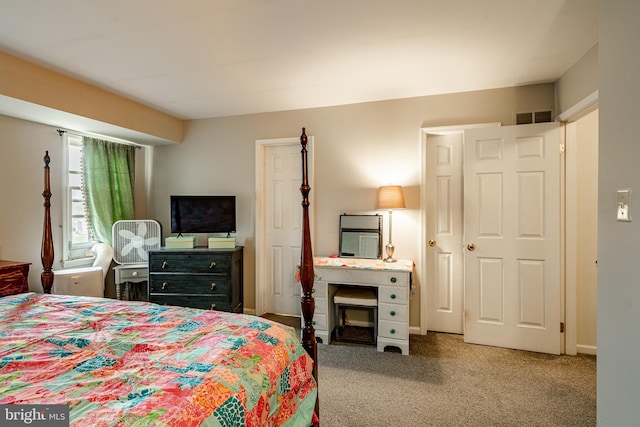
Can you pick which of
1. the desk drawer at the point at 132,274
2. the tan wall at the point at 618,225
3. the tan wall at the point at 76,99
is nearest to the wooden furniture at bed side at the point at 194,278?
the desk drawer at the point at 132,274

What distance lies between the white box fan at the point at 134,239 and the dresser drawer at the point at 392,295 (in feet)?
8.95

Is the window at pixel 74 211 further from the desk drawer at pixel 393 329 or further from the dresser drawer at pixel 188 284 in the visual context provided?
the desk drawer at pixel 393 329

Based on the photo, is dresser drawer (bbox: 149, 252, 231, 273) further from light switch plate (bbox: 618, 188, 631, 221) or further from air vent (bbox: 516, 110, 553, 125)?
air vent (bbox: 516, 110, 553, 125)

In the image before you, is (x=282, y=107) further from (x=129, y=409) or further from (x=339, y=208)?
(x=129, y=409)

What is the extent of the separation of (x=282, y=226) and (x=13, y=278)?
2466 millimetres

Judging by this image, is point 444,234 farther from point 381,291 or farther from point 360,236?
point 381,291

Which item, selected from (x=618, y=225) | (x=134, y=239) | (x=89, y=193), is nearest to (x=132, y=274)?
(x=134, y=239)

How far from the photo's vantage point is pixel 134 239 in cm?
380

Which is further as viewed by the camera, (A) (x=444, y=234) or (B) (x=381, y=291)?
(A) (x=444, y=234)

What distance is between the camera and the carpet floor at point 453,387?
1.91 meters

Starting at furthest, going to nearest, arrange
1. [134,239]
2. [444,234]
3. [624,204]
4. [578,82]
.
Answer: [134,239] < [444,234] < [578,82] < [624,204]

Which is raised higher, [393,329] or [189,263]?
[189,263]

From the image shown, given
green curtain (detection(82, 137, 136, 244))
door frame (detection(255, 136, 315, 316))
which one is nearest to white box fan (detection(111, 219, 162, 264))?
green curtain (detection(82, 137, 136, 244))

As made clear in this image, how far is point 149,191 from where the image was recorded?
4.18 meters
